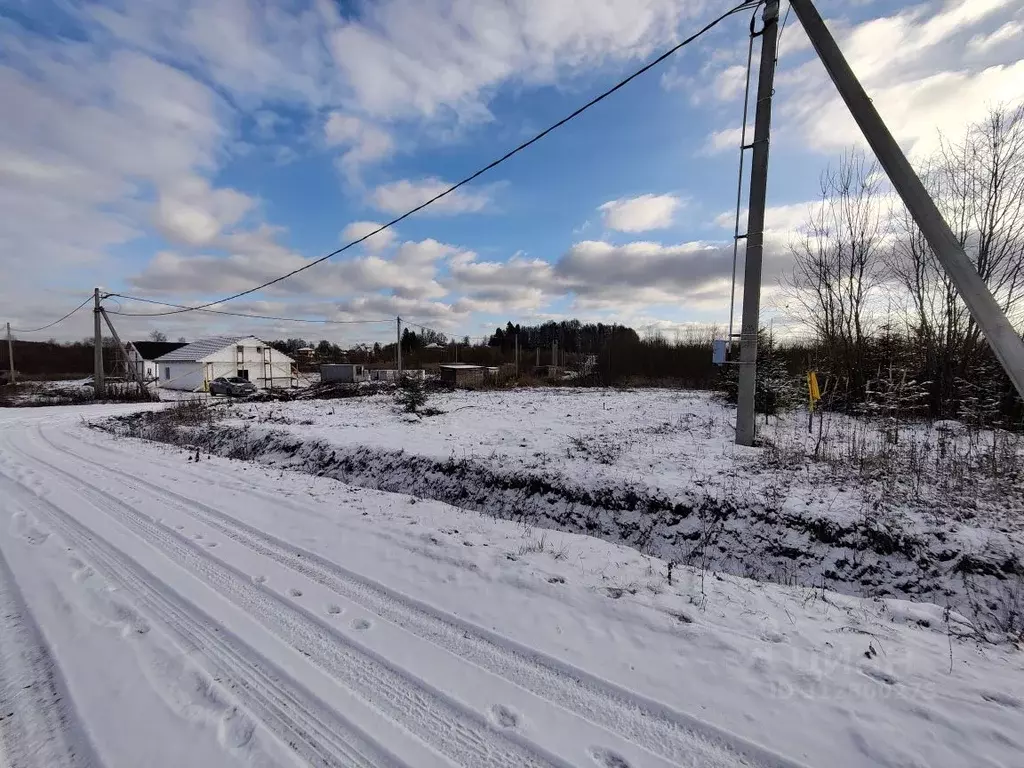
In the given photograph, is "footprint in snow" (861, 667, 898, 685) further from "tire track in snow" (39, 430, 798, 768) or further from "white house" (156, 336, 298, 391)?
"white house" (156, 336, 298, 391)

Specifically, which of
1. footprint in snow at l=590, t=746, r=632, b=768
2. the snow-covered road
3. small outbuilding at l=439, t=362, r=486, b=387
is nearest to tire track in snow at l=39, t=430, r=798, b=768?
the snow-covered road

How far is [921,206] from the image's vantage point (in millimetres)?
4488

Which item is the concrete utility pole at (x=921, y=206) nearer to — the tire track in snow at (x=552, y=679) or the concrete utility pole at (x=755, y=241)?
the concrete utility pole at (x=755, y=241)

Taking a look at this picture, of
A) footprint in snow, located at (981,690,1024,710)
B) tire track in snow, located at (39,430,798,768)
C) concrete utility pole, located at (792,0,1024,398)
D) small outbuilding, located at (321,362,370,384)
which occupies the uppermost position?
concrete utility pole, located at (792,0,1024,398)

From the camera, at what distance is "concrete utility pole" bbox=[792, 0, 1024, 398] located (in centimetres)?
412

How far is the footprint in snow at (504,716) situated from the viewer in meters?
2.40

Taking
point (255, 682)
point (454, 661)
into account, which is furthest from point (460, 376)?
point (255, 682)

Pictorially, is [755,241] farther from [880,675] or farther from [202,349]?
[202,349]

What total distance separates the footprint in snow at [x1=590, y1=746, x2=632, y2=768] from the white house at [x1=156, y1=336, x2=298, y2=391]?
4395 cm

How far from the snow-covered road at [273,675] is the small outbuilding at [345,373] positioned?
4200 centimetres

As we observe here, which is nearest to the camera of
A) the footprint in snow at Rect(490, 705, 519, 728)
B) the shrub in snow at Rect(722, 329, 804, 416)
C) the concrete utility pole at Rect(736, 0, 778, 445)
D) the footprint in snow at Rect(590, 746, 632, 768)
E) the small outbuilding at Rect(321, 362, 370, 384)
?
the footprint in snow at Rect(590, 746, 632, 768)

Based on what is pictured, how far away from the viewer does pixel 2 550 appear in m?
4.41

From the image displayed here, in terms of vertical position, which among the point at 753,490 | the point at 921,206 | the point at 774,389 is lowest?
the point at 753,490

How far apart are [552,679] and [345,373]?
46400 mm
